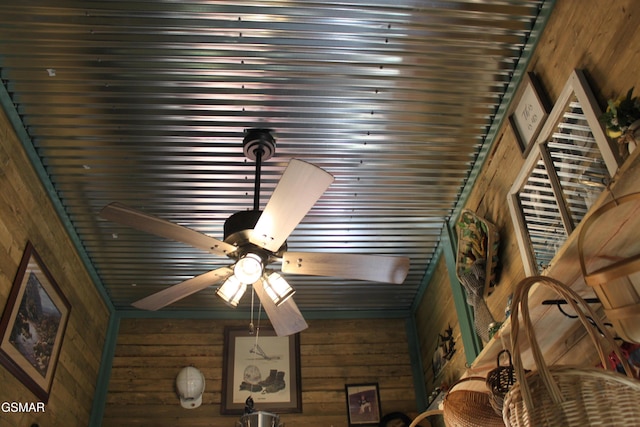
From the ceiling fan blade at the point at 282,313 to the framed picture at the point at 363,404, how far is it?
1.58 metres

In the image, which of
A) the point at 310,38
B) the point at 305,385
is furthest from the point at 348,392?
the point at 310,38

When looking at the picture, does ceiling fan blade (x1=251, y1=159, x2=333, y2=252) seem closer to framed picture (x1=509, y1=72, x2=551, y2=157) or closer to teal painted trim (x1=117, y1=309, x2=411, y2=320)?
framed picture (x1=509, y1=72, x2=551, y2=157)

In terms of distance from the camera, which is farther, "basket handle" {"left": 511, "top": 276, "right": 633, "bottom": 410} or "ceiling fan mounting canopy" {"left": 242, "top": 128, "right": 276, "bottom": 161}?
"ceiling fan mounting canopy" {"left": 242, "top": 128, "right": 276, "bottom": 161}

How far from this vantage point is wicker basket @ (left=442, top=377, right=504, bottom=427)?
2.13m

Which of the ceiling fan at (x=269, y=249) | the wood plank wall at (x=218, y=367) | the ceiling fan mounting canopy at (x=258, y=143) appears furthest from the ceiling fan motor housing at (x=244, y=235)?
the wood plank wall at (x=218, y=367)

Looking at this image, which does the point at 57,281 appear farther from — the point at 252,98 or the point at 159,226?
the point at 252,98

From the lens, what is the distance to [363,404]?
13.4 ft

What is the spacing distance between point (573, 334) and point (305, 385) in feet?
8.05

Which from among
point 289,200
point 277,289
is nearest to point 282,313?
point 277,289

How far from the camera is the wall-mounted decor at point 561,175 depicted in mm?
2002

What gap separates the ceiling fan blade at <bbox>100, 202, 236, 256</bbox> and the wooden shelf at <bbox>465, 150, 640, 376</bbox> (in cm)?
122

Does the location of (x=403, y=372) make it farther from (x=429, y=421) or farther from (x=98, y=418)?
(x=98, y=418)

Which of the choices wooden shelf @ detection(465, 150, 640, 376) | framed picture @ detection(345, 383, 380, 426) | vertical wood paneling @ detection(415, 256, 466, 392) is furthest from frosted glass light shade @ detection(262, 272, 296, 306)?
framed picture @ detection(345, 383, 380, 426)

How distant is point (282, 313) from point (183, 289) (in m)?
0.49
